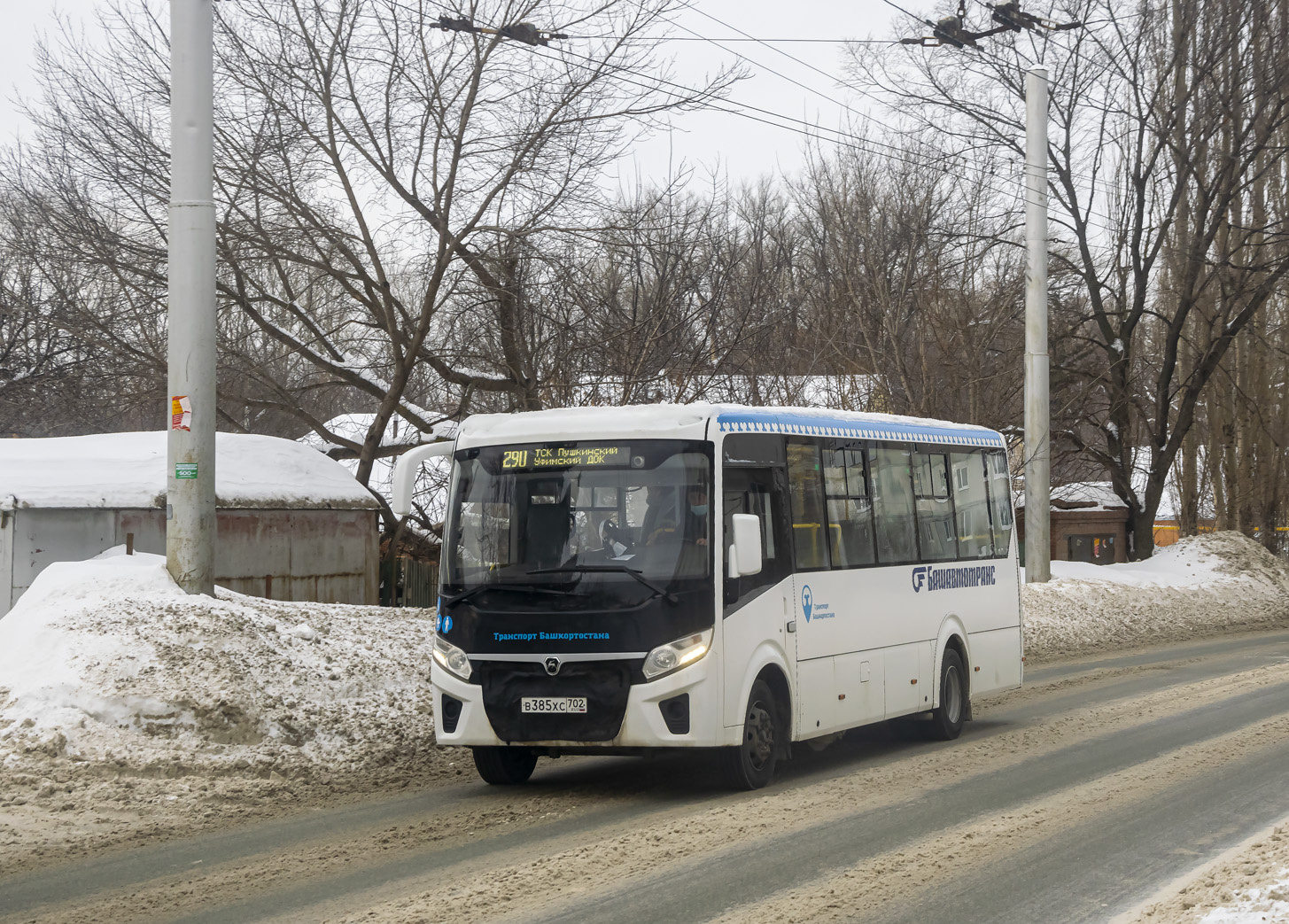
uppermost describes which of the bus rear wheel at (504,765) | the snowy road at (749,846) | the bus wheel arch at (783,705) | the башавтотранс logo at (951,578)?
the башавтотранс logo at (951,578)

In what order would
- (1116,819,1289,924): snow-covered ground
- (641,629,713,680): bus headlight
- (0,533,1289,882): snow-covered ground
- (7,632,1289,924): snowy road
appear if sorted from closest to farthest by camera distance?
1. (1116,819,1289,924): snow-covered ground
2. (7,632,1289,924): snowy road
3. (0,533,1289,882): snow-covered ground
4. (641,629,713,680): bus headlight

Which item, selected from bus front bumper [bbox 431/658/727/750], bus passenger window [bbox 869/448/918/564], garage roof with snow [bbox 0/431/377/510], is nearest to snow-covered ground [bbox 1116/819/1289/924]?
bus front bumper [bbox 431/658/727/750]

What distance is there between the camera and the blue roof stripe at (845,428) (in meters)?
10.4

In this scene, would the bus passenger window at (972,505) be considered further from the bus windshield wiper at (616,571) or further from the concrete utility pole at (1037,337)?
the concrete utility pole at (1037,337)

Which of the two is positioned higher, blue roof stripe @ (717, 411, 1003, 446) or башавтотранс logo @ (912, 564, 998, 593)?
blue roof stripe @ (717, 411, 1003, 446)

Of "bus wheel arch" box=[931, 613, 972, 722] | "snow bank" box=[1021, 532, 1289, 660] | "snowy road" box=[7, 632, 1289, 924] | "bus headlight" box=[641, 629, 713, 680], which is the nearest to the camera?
"snowy road" box=[7, 632, 1289, 924]

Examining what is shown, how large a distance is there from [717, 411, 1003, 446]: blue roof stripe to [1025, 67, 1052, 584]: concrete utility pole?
8.42 m

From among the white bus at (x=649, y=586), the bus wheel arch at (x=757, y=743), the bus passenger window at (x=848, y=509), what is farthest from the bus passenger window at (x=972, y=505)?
the bus wheel arch at (x=757, y=743)

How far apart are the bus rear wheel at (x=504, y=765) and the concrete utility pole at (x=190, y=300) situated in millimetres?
3743

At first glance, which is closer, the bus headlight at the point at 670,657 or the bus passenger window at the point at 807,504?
the bus headlight at the point at 670,657

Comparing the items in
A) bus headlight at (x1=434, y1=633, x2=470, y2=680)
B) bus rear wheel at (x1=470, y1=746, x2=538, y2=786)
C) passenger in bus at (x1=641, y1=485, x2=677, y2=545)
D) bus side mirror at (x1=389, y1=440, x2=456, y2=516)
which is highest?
bus side mirror at (x1=389, y1=440, x2=456, y2=516)

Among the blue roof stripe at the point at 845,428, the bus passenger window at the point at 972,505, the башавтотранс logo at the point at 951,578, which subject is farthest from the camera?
the bus passenger window at the point at 972,505

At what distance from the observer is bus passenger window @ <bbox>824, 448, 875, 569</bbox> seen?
1138 cm

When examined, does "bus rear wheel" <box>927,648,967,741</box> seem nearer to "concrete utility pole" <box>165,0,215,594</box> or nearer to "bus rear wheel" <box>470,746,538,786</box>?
"bus rear wheel" <box>470,746,538,786</box>
